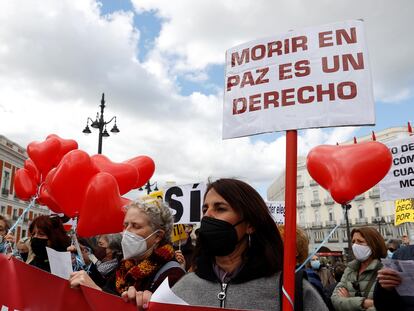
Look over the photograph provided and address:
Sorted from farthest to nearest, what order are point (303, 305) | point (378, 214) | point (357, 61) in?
1. point (378, 214)
2. point (357, 61)
3. point (303, 305)

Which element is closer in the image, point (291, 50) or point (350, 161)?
point (291, 50)

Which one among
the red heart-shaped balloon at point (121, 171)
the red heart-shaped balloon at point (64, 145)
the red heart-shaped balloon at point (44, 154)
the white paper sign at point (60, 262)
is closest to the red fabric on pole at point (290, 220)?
the white paper sign at point (60, 262)

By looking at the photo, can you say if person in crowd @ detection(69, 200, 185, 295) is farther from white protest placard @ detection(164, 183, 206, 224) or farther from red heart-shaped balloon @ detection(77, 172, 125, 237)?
white protest placard @ detection(164, 183, 206, 224)

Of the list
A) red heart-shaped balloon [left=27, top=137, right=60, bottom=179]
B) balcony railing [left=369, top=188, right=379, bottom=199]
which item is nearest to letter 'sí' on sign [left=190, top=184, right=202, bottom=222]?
red heart-shaped balloon [left=27, top=137, right=60, bottom=179]

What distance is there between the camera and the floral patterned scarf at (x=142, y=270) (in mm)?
2488

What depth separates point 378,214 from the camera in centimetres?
6284

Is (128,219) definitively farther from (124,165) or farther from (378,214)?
(378,214)

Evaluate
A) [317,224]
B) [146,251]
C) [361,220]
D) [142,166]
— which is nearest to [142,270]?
[146,251]

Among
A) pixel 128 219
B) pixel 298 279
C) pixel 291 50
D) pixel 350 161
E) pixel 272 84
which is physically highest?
pixel 291 50

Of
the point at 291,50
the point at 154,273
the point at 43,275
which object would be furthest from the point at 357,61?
the point at 43,275

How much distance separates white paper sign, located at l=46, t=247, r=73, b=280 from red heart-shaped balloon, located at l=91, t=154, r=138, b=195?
2.08m

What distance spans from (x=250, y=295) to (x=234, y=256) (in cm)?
25

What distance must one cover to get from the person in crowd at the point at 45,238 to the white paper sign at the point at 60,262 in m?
1.25

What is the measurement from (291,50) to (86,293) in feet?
6.06
